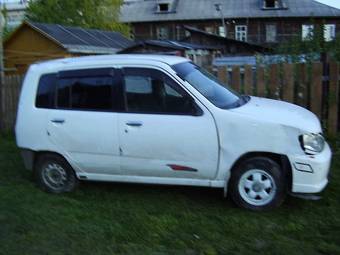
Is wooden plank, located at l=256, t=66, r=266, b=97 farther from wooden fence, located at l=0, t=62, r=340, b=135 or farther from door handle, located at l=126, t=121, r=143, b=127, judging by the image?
door handle, located at l=126, t=121, r=143, b=127

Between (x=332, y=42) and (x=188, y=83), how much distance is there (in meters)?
5.52

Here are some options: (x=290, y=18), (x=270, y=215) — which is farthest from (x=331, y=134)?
(x=290, y=18)

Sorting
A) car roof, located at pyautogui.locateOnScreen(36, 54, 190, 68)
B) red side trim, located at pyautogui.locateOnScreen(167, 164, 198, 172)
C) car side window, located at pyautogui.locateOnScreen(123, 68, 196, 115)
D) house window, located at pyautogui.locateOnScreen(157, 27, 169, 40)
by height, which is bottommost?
house window, located at pyautogui.locateOnScreen(157, 27, 169, 40)

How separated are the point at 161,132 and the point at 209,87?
836mm

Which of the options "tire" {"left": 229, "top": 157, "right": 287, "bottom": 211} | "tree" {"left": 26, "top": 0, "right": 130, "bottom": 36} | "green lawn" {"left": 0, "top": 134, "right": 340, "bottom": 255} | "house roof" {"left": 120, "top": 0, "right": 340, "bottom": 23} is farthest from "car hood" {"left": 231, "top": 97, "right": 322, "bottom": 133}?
"house roof" {"left": 120, "top": 0, "right": 340, "bottom": 23}

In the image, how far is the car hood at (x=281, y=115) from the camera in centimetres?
573

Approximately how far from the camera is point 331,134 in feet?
30.1

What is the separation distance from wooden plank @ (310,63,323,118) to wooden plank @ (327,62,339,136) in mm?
165

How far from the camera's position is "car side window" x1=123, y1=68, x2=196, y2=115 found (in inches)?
238

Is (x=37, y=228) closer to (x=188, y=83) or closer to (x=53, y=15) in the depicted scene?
(x=188, y=83)

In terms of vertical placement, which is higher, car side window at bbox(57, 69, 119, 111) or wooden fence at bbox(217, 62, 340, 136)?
car side window at bbox(57, 69, 119, 111)

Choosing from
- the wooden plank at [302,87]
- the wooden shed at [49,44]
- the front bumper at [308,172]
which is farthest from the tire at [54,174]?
the wooden shed at [49,44]

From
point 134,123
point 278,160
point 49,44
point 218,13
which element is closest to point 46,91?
point 134,123

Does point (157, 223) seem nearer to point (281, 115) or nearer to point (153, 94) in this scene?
point (153, 94)
